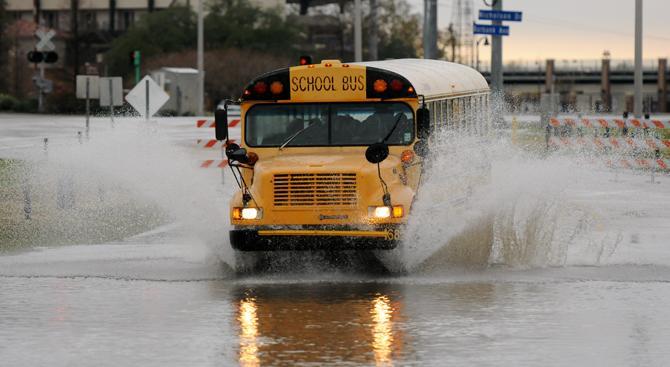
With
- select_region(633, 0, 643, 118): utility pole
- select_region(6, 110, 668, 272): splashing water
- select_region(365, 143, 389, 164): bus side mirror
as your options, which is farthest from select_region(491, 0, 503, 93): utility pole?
select_region(365, 143, 389, 164): bus side mirror

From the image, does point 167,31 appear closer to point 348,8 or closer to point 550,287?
point 348,8

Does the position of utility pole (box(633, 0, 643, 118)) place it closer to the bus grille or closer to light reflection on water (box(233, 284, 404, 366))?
the bus grille

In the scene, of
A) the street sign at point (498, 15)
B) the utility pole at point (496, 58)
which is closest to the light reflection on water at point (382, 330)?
the street sign at point (498, 15)

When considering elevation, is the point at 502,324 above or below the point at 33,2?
below

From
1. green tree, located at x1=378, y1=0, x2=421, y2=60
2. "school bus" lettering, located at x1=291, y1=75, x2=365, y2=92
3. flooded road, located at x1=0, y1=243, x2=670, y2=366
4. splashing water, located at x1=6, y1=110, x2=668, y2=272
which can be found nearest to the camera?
flooded road, located at x1=0, y1=243, x2=670, y2=366

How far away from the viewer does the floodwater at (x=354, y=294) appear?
11242mm

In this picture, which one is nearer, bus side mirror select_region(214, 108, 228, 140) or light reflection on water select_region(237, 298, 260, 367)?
light reflection on water select_region(237, 298, 260, 367)

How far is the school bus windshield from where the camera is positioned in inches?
659

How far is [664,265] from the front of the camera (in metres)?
16.9

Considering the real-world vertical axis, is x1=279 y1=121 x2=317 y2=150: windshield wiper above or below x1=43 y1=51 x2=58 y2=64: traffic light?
below

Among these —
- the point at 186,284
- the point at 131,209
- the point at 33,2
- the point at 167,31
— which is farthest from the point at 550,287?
the point at 33,2

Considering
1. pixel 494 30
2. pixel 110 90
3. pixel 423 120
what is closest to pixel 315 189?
pixel 423 120

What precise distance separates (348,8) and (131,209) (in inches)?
3719

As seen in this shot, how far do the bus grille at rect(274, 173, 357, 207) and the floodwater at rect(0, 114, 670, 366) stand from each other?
733 mm
